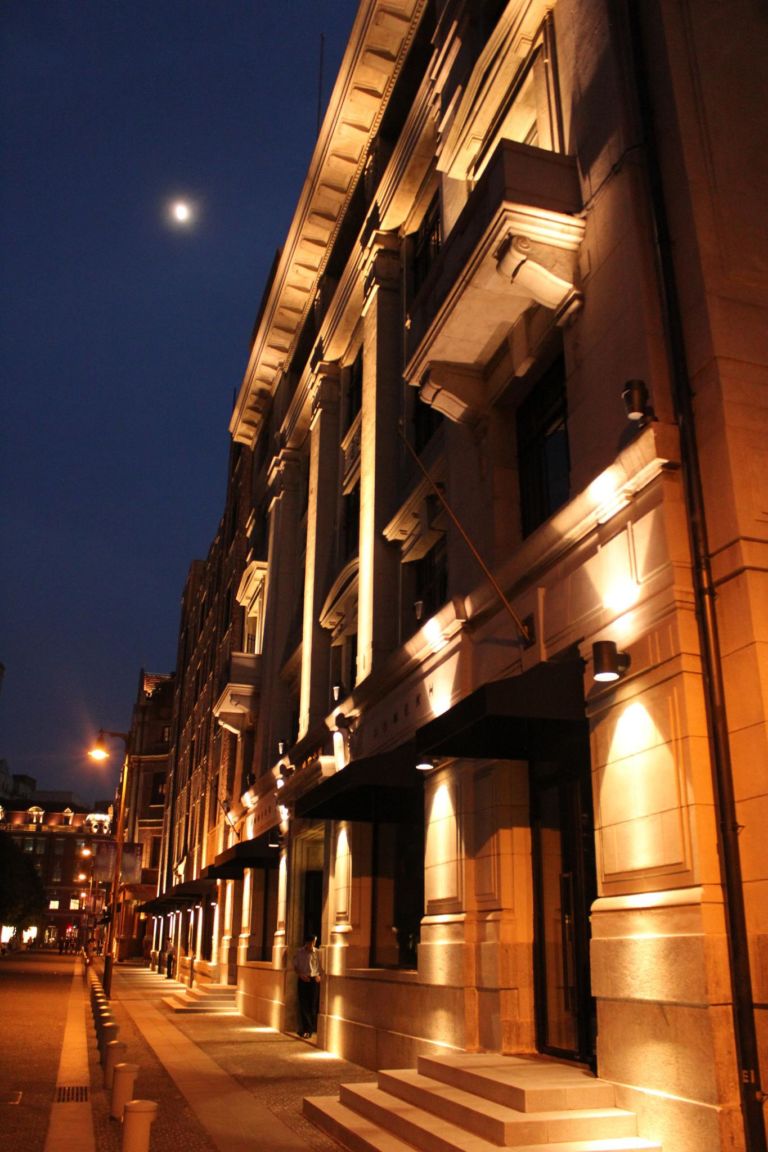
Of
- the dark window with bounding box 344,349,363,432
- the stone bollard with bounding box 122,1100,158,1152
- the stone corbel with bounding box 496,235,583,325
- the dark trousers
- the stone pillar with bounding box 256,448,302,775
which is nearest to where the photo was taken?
the stone bollard with bounding box 122,1100,158,1152

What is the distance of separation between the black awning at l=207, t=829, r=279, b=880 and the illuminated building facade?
4.66m

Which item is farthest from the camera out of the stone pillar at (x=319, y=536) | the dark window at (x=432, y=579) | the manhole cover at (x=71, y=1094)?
the stone pillar at (x=319, y=536)

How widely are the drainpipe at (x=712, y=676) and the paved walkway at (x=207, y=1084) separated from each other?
4.34 meters

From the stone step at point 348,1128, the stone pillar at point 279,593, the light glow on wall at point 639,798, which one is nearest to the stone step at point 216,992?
the stone pillar at point 279,593

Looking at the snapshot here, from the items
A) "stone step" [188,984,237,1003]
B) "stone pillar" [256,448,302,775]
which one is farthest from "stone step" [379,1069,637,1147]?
"stone step" [188,984,237,1003]

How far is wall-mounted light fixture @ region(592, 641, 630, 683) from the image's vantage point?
30.1ft

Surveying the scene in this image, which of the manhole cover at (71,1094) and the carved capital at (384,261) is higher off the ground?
the carved capital at (384,261)

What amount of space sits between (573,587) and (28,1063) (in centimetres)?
1210

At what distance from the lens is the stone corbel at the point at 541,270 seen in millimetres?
11422

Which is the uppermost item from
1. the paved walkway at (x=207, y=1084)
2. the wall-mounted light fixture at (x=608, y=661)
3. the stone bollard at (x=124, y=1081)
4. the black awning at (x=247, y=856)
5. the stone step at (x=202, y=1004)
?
the wall-mounted light fixture at (x=608, y=661)

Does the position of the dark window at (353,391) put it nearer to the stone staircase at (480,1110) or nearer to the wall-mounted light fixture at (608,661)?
the wall-mounted light fixture at (608,661)

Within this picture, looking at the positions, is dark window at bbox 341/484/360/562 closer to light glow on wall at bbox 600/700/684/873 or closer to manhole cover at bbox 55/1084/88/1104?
manhole cover at bbox 55/1084/88/1104

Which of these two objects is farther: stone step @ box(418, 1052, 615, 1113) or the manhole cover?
the manhole cover

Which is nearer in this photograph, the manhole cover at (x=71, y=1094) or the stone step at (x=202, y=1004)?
the manhole cover at (x=71, y=1094)
